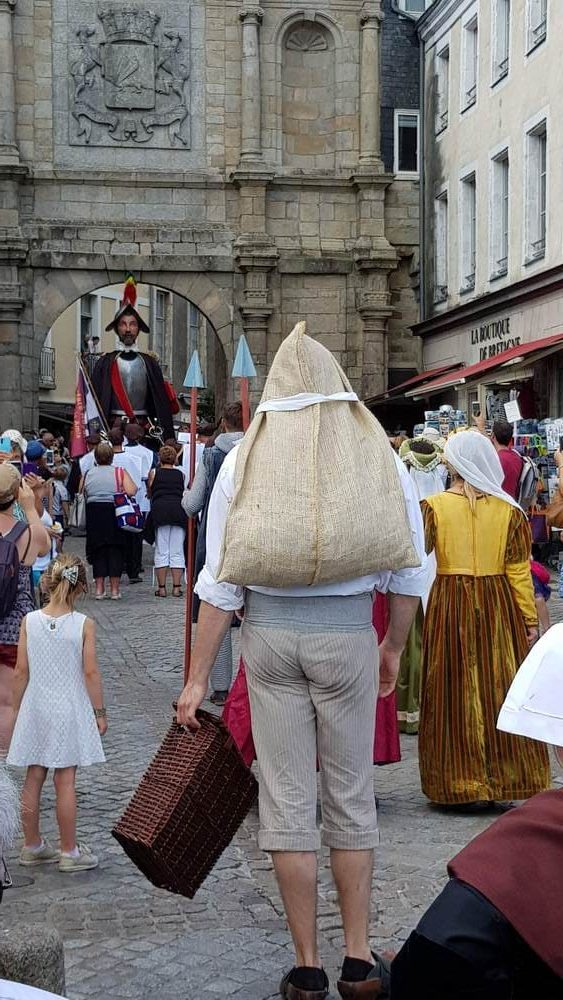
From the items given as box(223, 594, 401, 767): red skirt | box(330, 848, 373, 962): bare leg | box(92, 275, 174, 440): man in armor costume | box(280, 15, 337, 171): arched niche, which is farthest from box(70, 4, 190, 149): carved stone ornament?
box(330, 848, 373, 962): bare leg

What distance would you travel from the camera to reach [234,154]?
1079 inches

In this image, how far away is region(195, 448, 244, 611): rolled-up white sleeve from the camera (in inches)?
179

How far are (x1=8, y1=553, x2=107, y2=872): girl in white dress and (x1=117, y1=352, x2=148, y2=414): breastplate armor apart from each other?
18.2 metres

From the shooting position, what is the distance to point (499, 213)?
24.8 metres

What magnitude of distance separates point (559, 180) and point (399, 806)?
1584 centimetres

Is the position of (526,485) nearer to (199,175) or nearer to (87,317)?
(199,175)

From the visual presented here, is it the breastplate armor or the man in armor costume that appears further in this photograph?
the breastplate armor

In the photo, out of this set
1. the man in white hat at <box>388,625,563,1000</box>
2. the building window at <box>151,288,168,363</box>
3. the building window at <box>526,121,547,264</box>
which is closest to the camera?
the man in white hat at <box>388,625,563,1000</box>

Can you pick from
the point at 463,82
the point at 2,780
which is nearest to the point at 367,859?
the point at 2,780

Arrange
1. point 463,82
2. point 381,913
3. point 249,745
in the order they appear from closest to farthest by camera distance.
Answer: point 381,913 → point 249,745 → point 463,82

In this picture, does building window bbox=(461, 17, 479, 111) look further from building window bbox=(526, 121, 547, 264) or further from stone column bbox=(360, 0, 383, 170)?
building window bbox=(526, 121, 547, 264)

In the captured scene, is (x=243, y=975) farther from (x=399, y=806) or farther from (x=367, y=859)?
(x=399, y=806)

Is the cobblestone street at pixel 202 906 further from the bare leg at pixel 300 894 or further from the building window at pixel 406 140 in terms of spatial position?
the building window at pixel 406 140

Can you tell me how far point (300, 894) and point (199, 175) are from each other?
24.0 metres
